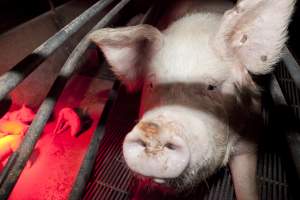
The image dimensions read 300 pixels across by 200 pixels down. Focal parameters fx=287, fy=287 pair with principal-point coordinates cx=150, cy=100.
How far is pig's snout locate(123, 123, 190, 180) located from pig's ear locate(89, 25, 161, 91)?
61cm

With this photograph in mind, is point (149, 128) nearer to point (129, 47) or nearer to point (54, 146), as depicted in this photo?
point (129, 47)

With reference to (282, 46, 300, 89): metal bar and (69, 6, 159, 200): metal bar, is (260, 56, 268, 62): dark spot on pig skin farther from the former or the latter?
(69, 6, 159, 200): metal bar

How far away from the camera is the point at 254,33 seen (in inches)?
67.9

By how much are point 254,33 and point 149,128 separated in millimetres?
879

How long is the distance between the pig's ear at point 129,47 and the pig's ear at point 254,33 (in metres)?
0.46

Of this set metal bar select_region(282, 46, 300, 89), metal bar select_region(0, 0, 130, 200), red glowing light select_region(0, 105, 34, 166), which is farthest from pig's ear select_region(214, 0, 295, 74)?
red glowing light select_region(0, 105, 34, 166)

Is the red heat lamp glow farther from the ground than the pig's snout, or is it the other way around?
the pig's snout

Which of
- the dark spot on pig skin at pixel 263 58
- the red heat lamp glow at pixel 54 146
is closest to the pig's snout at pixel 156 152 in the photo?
the dark spot on pig skin at pixel 263 58

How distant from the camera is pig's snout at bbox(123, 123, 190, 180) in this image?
1440mm

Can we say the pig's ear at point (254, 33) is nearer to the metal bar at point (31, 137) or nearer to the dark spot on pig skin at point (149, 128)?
the dark spot on pig skin at point (149, 128)

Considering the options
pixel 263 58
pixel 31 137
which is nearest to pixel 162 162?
pixel 31 137

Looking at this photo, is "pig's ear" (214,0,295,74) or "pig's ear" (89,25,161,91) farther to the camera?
"pig's ear" (89,25,161,91)

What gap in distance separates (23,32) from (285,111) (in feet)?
10.3

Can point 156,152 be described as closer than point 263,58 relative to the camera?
Yes
